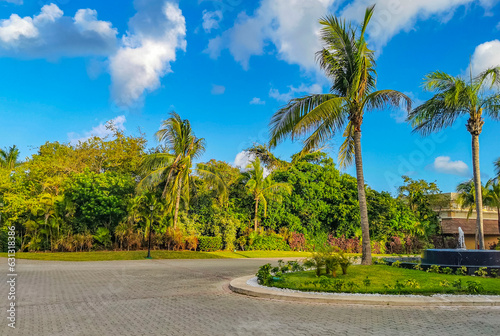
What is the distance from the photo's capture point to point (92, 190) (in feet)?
89.5

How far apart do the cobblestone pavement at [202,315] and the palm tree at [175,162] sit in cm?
1596

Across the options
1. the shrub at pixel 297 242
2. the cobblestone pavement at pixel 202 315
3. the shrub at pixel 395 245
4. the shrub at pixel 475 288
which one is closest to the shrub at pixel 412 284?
the shrub at pixel 475 288

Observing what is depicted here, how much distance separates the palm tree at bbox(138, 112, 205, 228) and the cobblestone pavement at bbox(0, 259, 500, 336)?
52.4 ft

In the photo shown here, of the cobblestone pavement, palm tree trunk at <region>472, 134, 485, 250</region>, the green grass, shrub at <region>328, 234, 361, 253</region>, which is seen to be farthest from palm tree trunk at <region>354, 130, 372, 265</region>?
shrub at <region>328, 234, 361, 253</region>

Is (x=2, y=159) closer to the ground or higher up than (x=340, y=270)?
higher up

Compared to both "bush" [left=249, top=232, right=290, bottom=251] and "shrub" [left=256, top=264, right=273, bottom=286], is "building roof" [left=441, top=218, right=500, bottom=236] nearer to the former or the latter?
"bush" [left=249, top=232, right=290, bottom=251]

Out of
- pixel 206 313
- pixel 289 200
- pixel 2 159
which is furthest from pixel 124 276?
pixel 2 159

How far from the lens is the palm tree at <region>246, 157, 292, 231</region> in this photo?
30.6 m

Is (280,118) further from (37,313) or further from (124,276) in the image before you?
(37,313)

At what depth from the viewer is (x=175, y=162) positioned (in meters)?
27.2

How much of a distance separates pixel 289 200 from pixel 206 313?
25.6 m

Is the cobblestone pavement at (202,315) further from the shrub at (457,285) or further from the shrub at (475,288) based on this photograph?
the shrub at (457,285)

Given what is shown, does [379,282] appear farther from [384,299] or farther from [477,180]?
[477,180]

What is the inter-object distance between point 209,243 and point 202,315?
69.3ft
